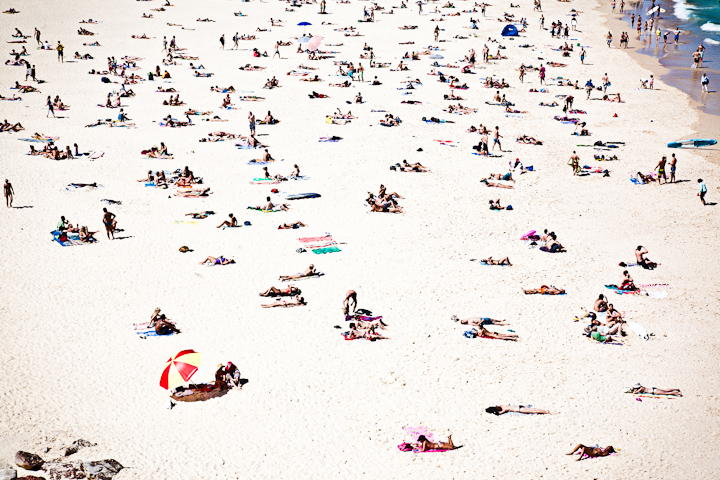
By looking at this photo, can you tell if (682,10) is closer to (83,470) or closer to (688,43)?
(688,43)

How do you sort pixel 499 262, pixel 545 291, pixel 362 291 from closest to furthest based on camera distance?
pixel 545 291
pixel 362 291
pixel 499 262

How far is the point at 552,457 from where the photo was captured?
38.7ft

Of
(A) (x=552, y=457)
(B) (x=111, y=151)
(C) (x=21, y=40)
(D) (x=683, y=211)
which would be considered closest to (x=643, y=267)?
(D) (x=683, y=211)

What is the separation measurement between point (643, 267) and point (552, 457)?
1010 cm

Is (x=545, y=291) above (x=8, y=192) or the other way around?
the other way around

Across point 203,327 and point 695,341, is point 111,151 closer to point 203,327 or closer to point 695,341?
point 203,327

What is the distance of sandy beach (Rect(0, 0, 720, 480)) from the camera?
12281 mm

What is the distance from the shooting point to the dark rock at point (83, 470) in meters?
10.9

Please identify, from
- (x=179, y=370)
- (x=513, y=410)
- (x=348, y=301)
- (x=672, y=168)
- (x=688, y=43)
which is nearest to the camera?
(x=179, y=370)

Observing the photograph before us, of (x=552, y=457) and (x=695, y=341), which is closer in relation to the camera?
(x=552, y=457)

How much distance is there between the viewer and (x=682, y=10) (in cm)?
7019

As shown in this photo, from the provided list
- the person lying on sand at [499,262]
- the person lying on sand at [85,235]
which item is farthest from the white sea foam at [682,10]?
the person lying on sand at [85,235]

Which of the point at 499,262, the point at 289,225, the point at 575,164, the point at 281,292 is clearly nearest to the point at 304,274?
the point at 281,292

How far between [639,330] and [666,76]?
33.9m
